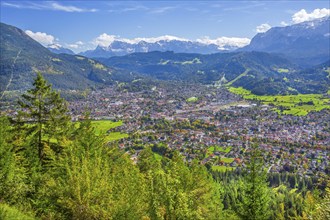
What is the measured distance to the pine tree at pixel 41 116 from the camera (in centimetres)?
3366

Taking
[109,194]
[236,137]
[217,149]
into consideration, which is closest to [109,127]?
[217,149]

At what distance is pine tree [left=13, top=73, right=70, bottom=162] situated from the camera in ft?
110

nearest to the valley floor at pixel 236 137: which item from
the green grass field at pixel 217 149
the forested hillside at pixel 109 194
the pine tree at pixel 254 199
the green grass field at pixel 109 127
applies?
the green grass field at pixel 217 149

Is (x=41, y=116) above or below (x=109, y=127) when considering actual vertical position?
above

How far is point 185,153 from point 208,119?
73.2 metres

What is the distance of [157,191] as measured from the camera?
20109 mm

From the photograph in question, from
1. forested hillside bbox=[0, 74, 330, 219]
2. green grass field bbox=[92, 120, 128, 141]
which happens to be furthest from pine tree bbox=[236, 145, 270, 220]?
green grass field bbox=[92, 120, 128, 141]

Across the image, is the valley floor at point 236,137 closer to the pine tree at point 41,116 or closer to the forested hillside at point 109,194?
the pine tree at point 41,116

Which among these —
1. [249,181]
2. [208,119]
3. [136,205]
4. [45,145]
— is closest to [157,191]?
[136,205]

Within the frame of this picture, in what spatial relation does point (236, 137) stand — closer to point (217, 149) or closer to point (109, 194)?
point (217, 149)

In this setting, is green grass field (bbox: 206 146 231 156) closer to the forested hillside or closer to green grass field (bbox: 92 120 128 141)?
green grass field (bbox: 92 120 128 141)

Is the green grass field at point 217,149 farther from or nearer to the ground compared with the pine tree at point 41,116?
nearer to the ground

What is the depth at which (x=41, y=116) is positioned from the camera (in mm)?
33875

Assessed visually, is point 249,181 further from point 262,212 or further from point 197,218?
point 197,218
